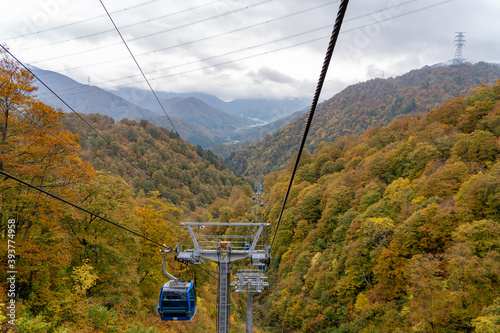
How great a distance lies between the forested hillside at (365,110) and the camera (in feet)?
411

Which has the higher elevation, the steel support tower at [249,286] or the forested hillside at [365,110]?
the forested hillside at [365,110]

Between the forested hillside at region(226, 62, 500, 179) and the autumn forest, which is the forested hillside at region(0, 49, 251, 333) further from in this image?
the forested hillside at region(226, 62, 500, 179)

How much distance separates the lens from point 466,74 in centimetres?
15850

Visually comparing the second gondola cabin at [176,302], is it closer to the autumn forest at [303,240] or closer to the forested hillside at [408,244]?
the autumn forest at [303,240]

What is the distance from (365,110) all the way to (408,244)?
14375 cm

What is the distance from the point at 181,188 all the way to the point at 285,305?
7421cm

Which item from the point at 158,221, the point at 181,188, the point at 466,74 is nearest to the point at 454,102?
the point at 158,221

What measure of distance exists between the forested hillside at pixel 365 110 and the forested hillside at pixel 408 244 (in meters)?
72.6

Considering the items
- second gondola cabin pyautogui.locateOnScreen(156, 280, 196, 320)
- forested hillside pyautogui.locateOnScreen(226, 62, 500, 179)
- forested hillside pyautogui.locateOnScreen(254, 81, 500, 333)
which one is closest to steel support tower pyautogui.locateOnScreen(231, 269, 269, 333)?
second gondola cabin pyautogui.locateOnScreen(156, 280, 196, 320)

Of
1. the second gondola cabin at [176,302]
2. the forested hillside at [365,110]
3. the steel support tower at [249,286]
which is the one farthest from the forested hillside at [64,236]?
the forested hillside at [365,110]

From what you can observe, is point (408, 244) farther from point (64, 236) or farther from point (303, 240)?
point (64, 236)

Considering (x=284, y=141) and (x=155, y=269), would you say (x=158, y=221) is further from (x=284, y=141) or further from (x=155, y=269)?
(x=284, y=141)

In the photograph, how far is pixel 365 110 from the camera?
151 m

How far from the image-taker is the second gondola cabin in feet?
41.1
